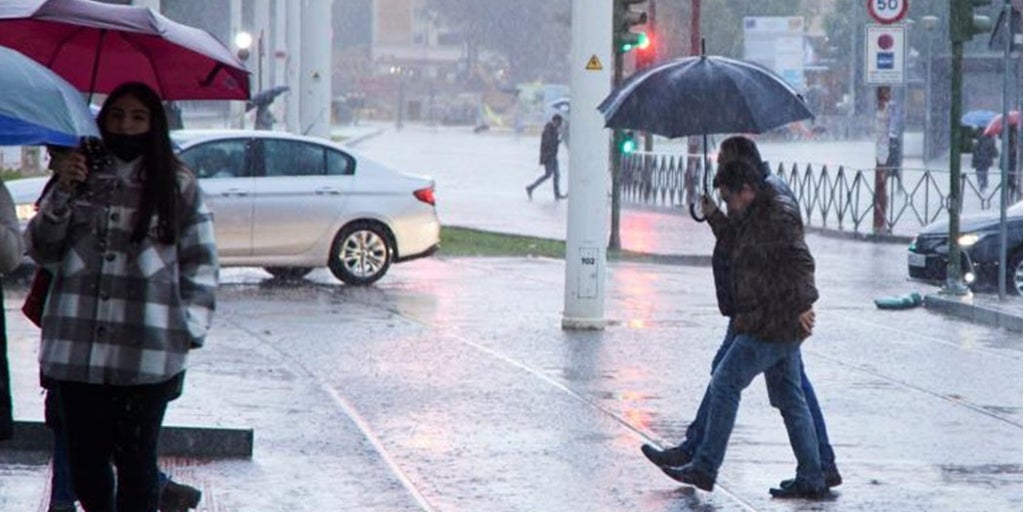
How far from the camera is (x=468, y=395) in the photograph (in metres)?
12.4

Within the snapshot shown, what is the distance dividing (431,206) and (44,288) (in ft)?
43.7

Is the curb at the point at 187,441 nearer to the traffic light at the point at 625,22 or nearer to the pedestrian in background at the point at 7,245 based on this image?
the pedestrian in background at the point at 7,245

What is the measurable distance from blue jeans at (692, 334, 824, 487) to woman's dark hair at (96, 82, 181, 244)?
3.37m

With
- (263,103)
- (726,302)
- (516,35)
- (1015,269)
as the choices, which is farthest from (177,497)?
(516,35)

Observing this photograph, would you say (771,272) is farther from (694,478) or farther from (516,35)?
(516,35)

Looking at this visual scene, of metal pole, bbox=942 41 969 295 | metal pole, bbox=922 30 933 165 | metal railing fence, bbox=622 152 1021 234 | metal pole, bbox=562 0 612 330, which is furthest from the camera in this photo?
metal pole, bbox=922 30 933 165

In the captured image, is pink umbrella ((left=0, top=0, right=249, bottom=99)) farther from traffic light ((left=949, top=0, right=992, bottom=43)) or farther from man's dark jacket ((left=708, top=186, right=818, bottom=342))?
traffic light ((left=949, top=0, right=992, bottom=43))

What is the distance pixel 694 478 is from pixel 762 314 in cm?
78

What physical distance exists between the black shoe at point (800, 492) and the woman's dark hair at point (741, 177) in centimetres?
130

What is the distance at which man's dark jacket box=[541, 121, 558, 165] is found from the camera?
40156 millimetres

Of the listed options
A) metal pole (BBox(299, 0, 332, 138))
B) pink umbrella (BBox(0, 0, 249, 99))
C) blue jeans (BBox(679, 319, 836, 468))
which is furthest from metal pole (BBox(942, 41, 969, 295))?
pink umbrella (BBox(0, 0, 249, 99))

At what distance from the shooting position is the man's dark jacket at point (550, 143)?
4016cm

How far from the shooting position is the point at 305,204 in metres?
19.6

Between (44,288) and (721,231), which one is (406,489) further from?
(44,288)
